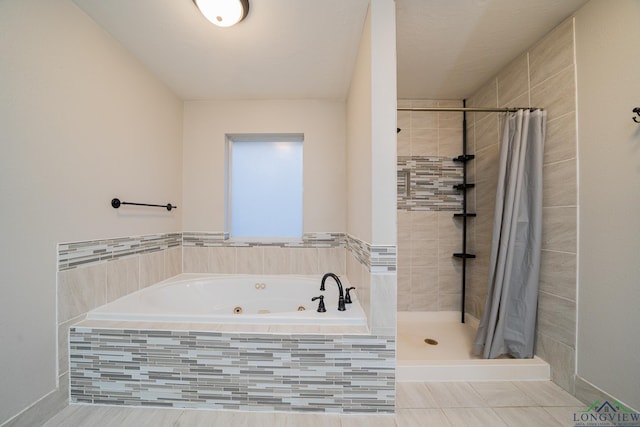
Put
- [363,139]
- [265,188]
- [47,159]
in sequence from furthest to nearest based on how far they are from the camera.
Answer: [265,188] < [363,139] < [47,159]

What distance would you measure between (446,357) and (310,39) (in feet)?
7.81

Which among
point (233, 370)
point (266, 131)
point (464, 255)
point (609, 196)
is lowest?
point (233, 370)

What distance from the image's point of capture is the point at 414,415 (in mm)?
1212

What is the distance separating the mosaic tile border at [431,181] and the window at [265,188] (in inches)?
41.3

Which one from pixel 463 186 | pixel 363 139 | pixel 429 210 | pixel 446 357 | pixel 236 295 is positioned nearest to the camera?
pixel 363 139

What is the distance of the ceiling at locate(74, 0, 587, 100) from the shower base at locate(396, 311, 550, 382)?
2063 millimetres

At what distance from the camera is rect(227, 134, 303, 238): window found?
2.39 meters

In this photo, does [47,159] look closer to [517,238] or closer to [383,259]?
[383,259]

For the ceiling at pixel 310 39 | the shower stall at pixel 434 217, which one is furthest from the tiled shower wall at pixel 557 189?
the shower stall at pixel 434 217

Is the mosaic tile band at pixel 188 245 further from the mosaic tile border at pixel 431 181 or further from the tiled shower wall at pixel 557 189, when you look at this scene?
the tiled shower wall at pixel 557 189

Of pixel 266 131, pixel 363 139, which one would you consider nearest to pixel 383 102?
pixel 363 139

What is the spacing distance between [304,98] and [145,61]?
4.02 ft

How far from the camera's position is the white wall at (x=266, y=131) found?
2221 mm

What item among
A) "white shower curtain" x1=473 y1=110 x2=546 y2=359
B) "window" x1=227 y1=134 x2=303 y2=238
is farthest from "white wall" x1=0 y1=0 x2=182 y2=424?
"white shower curtain" x1=473 y1=110 x2=546 y2=359
